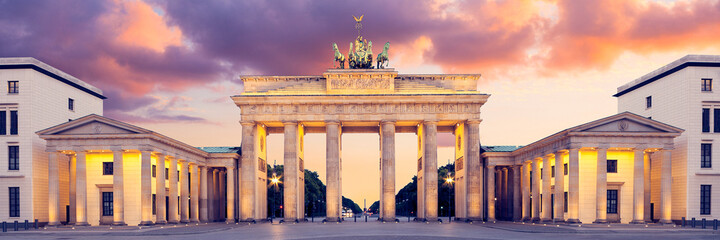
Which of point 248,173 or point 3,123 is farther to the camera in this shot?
point 248,173

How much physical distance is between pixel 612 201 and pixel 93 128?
52.0 metres

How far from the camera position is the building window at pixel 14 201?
6644 centimetres

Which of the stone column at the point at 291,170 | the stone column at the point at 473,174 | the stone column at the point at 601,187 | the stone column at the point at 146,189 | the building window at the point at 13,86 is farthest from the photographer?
the stone column at the point at 473,174

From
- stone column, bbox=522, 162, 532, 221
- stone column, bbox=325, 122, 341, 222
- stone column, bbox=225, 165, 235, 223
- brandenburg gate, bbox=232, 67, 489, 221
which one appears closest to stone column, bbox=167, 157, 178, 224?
brandenburg gate, bbox=232, 67, 489, 221

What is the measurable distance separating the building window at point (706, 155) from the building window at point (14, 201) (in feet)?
220

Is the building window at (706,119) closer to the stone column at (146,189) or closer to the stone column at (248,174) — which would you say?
the stone column at (248,174)

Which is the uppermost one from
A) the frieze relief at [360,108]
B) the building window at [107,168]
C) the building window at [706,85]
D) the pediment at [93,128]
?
the building window at [706,85]

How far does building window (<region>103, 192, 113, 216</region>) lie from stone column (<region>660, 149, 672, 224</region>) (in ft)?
181

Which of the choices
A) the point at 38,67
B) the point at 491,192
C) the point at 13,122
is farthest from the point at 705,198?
the point at 13,122

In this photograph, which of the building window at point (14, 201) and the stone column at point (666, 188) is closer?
the stone column at point (666, 188)

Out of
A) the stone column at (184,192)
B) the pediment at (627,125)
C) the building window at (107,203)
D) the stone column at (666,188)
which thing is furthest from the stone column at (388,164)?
the building window at (107,203)

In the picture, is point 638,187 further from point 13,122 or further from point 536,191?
point 13,122

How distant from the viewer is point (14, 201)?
6650 centimetres

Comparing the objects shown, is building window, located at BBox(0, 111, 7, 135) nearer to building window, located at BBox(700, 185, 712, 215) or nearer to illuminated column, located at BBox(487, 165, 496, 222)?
illuminated column, located at BBox(487, 165, 496, 222)
